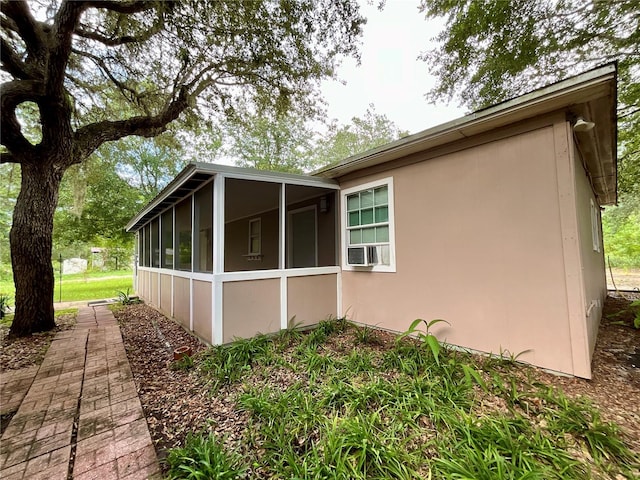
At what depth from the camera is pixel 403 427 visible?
7.07ft

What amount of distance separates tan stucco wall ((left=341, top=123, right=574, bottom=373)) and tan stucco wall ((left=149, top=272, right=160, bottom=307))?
648 centimetres

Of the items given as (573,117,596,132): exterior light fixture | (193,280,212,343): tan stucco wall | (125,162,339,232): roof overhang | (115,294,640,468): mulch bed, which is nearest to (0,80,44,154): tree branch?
(125,162,339,232): roof overhang

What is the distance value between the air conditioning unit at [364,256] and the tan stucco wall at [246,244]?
11.0ft

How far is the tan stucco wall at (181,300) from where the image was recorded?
17.1 feet

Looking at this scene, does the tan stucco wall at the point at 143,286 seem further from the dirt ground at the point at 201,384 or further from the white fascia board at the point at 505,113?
the white fascia board at the point at 505,113

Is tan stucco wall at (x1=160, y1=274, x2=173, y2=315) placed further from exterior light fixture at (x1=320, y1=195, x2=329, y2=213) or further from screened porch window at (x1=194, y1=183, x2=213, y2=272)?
exterior light fixture at (x1=320, y1=195, x2=329, y2=213)

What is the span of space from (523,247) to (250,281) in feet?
12.3

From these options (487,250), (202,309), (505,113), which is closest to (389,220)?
(487,250)

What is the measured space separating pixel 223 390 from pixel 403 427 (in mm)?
1903

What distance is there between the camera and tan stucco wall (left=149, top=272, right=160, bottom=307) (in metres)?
7.54

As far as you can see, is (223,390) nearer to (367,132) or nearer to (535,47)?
(535,47)

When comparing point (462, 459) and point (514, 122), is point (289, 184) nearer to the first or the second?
point (514, 122)

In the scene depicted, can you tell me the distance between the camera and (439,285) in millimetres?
3852

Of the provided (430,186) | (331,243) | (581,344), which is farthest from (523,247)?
(331,243)
